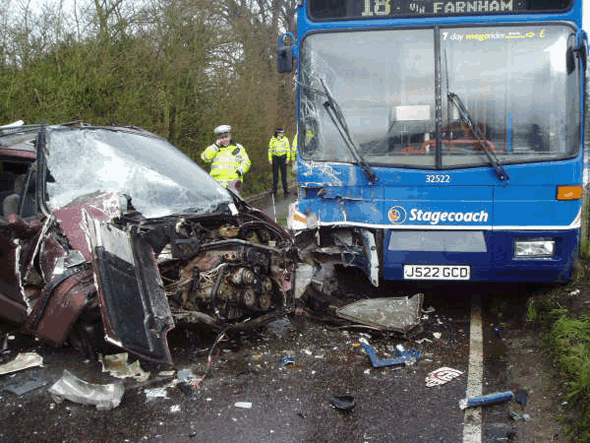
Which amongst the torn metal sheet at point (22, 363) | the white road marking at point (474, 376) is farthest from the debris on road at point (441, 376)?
the torn metal sheet at point (22, 363)

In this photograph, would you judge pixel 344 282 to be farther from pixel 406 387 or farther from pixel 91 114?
pixel 91 114

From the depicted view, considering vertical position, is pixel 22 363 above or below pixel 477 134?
below

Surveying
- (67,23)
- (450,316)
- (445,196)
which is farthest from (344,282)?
(67,23)

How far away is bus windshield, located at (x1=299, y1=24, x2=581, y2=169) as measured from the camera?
211 inches

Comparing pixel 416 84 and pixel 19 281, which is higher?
pixel 416 84

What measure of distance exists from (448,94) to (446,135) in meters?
0.38

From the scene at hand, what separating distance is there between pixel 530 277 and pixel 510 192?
84cm

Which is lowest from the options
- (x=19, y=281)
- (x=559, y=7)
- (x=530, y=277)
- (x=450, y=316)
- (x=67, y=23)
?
(x=450, y=316)

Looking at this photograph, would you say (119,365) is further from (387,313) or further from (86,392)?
(387,313)

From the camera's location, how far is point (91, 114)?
425 inches

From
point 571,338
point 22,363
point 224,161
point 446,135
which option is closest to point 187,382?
point 22,363

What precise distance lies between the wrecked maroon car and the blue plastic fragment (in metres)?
0.83

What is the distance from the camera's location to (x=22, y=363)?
4.46 m

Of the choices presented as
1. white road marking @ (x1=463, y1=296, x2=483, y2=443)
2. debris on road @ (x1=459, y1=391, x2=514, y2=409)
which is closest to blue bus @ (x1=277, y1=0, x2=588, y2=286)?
white road marking @ (x1=463, y1=296, x2=483, y2=443)
